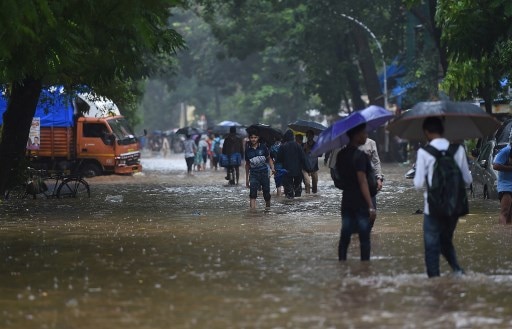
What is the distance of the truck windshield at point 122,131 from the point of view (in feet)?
132

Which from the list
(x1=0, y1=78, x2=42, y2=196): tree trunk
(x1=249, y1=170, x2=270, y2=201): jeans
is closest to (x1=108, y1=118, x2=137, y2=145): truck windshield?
(x1=0, y1=78, x2=42, y2=196): tree trunk

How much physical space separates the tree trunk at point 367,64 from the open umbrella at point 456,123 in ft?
132

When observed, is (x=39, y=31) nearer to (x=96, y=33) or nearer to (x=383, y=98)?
(x=96, y=33)

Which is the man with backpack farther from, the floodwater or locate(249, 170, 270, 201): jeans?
locate(249, 170, 270, 201): jeans

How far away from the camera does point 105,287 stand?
11.0 metres

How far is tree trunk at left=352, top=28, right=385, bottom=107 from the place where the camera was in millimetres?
52438

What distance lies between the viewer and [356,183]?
1223 cm

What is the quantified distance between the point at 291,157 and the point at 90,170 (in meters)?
16.8

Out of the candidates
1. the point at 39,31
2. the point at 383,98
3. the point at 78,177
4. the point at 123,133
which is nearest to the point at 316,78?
the point at 383,98

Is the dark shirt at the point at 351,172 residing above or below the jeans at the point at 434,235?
above

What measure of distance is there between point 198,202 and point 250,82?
232 ft

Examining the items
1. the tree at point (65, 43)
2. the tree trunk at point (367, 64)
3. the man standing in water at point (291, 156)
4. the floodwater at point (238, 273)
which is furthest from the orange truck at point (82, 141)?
the floodwater at point (238, 273)

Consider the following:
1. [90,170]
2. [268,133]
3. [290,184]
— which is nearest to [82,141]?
[90,170]

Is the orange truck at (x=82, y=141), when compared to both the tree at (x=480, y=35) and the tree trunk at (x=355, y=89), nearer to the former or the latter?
the tree at (x=480, y=35)
